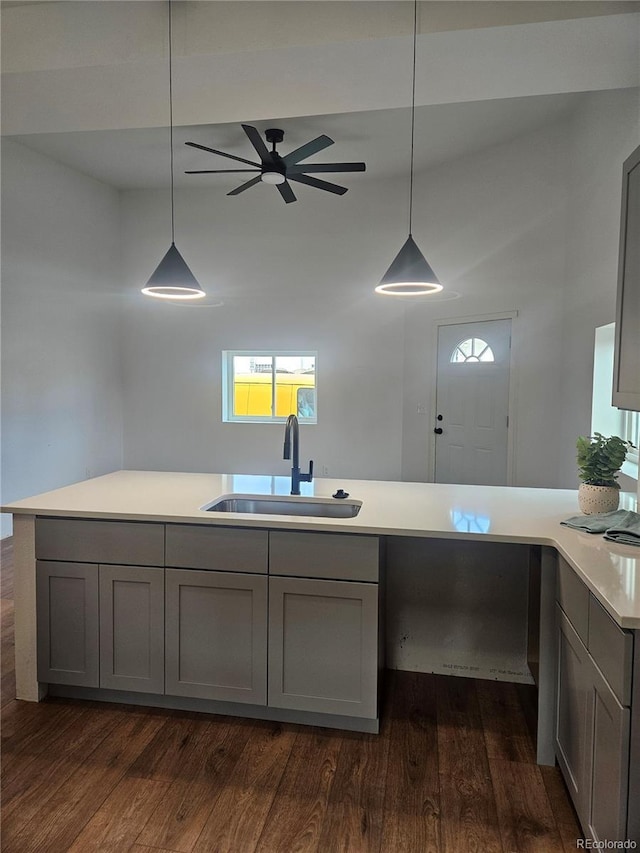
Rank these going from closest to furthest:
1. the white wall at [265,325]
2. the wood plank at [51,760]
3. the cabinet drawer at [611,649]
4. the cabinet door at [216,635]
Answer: the cabinet drawer at [611,649] → the wood plank at [51,760] → the cabinet door at [216,635] → the white wall at [265,325]

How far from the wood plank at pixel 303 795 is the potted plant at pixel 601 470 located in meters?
1.32

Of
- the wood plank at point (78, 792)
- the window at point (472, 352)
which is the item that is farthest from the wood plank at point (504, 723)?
the window at point (472, 352)

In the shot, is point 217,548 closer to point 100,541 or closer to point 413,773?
point 100,541

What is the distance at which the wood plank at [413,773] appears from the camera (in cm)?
166

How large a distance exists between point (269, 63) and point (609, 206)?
2242 millimetres

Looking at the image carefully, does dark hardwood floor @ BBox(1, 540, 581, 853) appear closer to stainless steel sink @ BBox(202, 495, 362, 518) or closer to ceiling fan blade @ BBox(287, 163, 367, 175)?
stainless steel sink @ BBox(202, 495, 362, 518)

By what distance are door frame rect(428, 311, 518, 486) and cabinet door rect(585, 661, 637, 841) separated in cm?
352

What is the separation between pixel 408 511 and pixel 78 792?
148 cm

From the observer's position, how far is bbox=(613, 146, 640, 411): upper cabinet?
1.93m

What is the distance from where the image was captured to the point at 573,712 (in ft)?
5.61

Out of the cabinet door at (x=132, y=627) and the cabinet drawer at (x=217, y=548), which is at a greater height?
the cabinet drawer at (x=217, y=548)

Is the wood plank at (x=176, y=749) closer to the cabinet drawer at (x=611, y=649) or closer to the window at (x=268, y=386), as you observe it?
the cabinet drawer at (x=611, y=649)

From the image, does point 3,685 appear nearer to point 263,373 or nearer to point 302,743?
point 302,743

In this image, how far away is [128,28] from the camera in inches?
104
